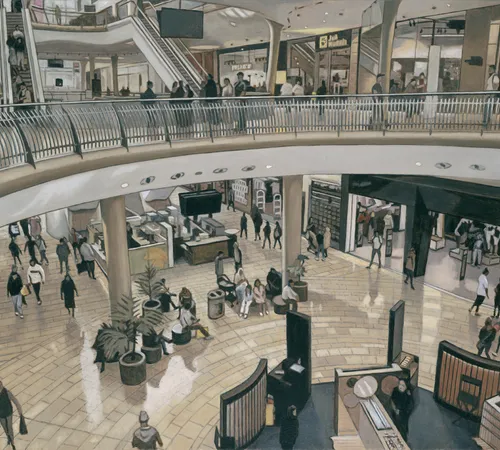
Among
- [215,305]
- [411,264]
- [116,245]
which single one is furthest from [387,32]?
[116,245]

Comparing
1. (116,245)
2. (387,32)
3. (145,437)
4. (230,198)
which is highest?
(387,32)

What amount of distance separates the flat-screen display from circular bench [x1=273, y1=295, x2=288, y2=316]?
8.83m

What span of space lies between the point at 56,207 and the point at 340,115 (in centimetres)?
778

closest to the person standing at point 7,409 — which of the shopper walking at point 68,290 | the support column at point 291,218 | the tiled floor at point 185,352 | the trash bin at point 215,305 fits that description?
the tiled floor at point 185,352

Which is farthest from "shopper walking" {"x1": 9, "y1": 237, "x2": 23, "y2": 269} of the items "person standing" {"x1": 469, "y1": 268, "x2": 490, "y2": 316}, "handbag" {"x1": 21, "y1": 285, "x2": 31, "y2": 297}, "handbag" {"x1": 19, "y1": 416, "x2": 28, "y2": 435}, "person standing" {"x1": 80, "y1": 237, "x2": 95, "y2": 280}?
"person standing" {"x1": 469, "y1": 268, "x2": 490, "y2": 316}

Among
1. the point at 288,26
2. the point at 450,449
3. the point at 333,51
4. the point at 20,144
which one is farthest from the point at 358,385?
the point at 333,51

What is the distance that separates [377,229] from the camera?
1995 centimetres

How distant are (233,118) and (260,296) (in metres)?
5.15

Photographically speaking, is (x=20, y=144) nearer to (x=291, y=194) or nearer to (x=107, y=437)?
(x=107, y=437)

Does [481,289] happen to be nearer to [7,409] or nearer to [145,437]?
[145,437]

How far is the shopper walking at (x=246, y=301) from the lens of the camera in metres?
14.7

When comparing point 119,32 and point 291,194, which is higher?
Answer: point 119,32

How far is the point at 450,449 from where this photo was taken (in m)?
9.52

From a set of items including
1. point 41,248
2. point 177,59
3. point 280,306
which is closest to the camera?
point 280,306
